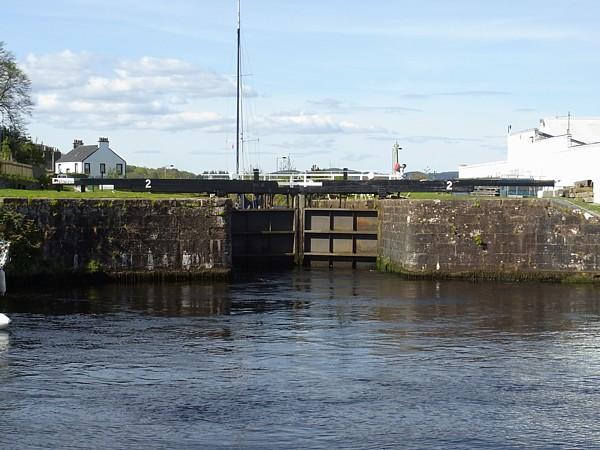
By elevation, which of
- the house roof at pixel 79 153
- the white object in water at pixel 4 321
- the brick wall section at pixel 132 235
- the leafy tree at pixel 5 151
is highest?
the house roof at pixel 79 153

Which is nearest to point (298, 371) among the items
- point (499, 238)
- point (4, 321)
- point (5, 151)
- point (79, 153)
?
point (4, 321)

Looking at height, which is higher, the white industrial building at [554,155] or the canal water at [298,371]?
the white industrial building at [554,155]

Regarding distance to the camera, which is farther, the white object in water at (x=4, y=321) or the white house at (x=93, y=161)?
the white house at (x=93, y=161)

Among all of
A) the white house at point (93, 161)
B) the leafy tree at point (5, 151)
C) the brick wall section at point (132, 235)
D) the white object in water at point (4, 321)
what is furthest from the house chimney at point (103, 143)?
the white object in water at point (4, 321)

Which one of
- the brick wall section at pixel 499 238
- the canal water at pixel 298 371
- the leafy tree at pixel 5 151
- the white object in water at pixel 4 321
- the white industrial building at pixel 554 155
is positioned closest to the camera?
the canal water at pixel 298 371

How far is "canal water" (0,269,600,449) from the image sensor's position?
14.6 meters

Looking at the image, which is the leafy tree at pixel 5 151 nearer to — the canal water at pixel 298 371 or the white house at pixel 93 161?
the canal water at pixel 298 371

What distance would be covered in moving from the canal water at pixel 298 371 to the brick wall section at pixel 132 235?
3.20m

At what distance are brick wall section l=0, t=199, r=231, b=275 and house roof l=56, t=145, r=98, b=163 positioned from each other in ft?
184

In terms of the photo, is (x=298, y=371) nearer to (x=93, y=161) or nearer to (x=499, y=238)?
(x=499, y=238)

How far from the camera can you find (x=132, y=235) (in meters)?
34.2

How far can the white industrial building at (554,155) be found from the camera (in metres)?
52.9

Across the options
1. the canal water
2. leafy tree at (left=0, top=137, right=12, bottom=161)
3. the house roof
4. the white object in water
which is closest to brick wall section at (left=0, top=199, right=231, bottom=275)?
the canal water

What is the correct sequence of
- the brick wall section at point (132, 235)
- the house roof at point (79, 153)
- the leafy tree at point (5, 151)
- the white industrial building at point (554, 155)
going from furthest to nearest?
1. the house roof at point (79, 153)
2. the leafy tree at point (5, 151)
3. the white industrial building at point (554, 155)
4. the brick wall section at point (132, 235)
